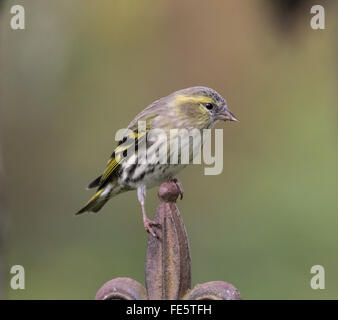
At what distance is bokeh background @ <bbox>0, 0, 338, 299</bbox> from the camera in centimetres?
420

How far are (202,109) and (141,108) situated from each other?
127 cm

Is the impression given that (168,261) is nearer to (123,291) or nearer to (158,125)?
(123,291)

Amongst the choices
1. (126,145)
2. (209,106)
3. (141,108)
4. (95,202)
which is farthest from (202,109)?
(141,108)

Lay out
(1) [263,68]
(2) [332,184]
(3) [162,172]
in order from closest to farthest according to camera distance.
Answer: (3) [162,172] < (2) [332,184] < (1) [263,68]

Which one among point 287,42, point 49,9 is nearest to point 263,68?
point 287,42

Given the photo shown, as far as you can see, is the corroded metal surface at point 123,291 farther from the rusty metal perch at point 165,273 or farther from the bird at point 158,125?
the bird at point 158,125

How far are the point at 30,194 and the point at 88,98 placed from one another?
760 mm

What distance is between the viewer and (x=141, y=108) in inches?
175

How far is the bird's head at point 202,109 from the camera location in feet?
10.5

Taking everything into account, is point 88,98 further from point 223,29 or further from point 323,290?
point 323,290

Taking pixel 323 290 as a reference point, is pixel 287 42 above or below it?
above

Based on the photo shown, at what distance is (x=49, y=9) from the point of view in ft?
14.9

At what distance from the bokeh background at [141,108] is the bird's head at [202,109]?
109 centimetres

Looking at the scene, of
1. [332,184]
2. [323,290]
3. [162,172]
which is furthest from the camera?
[332,184]
